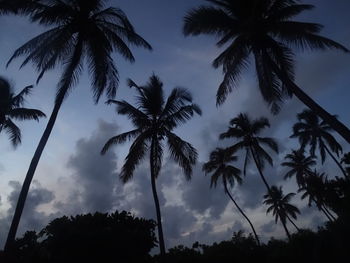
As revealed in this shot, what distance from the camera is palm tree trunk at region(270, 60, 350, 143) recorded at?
34.5 ft

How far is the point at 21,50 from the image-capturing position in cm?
1349

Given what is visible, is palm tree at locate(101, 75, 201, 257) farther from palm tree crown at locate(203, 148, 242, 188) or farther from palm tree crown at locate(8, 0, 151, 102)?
palm tree crown at locate(203, 148, 242, 188)

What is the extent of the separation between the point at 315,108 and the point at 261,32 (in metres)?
4.41

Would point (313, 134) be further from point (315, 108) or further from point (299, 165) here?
point (315, 108)

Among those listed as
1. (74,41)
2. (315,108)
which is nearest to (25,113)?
(74,41)

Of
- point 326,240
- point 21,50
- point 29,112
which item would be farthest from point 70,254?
point 29,112

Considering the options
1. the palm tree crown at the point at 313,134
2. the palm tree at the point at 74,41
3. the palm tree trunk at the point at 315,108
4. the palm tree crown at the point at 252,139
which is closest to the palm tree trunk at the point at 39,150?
the palm tree at the point at 74,41

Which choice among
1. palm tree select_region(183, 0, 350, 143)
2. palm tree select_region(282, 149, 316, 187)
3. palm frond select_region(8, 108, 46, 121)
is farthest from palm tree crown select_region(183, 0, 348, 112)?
palm tree select_region(282, 149, 316, 187)

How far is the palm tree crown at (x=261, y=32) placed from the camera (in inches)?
532

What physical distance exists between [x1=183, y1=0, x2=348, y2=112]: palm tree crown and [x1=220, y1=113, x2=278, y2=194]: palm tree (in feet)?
43.5

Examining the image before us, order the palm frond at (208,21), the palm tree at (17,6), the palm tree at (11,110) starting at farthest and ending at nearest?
the palm tree at (11,110) < the palm frond at (208,21) < the palm tree at (17,6)

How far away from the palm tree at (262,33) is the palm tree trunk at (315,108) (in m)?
0.06

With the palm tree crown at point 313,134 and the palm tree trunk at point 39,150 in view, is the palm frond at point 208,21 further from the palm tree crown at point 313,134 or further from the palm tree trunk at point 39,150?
the palm tree crown at point 313,134

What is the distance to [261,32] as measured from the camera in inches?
536
